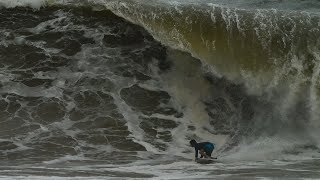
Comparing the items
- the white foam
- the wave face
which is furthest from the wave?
the white foam

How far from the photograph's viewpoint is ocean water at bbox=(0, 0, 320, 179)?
9.47 meters

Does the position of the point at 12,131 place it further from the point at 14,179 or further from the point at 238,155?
the point at 238,155

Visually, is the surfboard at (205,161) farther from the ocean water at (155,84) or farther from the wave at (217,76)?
the wave at (217,76)

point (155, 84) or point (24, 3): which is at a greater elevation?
point (24, 3)

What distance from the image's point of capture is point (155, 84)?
11.7m

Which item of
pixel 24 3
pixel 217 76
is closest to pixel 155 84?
pixel 217 76

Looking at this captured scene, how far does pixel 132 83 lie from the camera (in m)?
11.6

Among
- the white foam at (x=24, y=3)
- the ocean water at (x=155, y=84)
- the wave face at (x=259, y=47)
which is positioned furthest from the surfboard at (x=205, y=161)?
the white foam at (x=24, y=3)

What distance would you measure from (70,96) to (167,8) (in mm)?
3086

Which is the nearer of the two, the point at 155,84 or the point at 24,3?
the point at 155,84

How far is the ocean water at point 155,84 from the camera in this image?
9469mm

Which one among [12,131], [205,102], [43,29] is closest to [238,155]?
[205,102]

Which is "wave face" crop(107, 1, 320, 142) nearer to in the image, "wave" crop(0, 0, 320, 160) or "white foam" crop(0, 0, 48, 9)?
"wave" crop(0, 0, 320, 160)

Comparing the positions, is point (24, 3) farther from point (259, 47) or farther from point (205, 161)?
point (205, 161)
